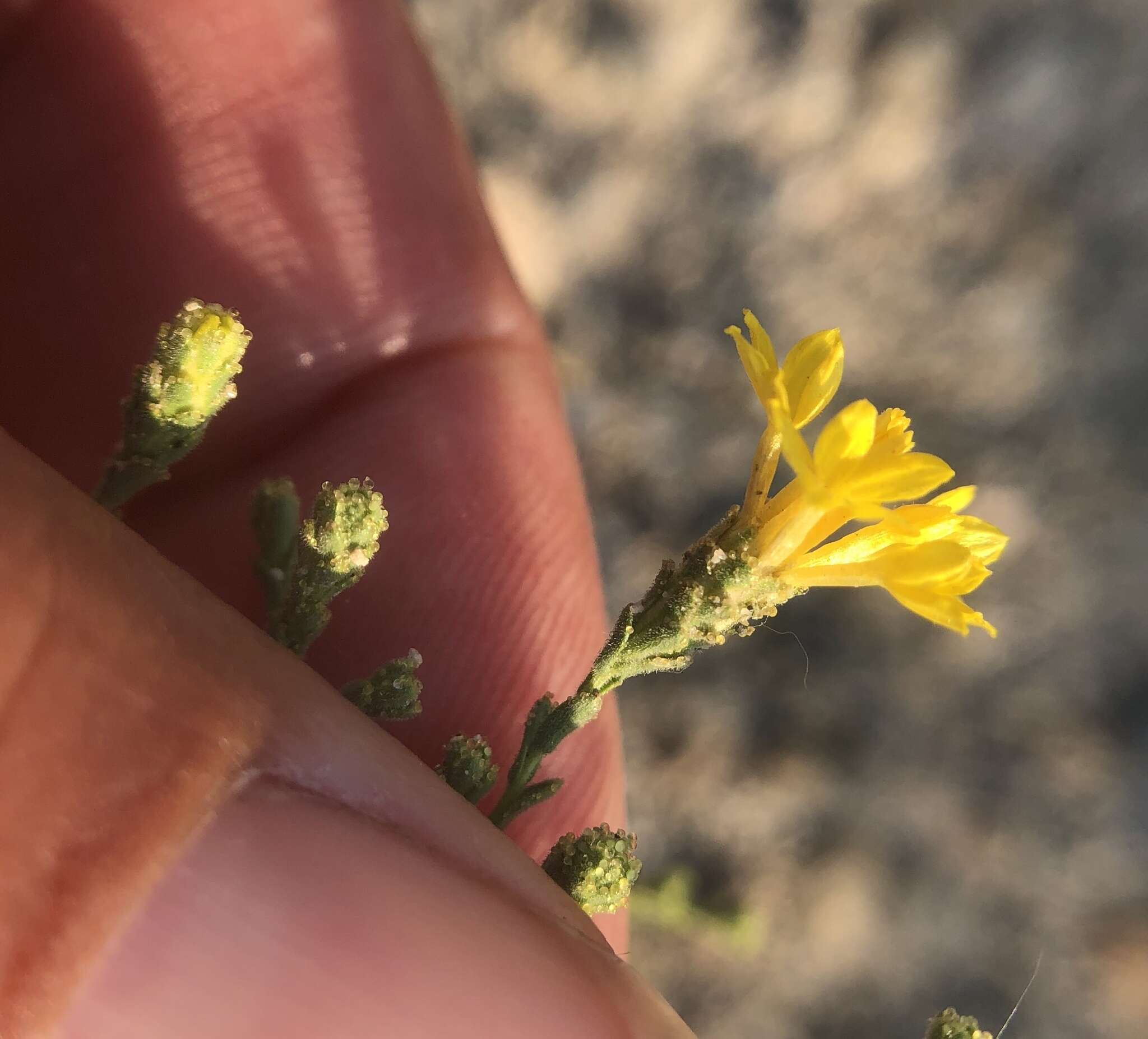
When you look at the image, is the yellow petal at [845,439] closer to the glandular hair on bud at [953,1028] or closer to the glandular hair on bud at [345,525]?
the glandular hair on bud at [345,525]

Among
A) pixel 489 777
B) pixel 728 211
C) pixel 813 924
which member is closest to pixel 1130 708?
pixel 813 924

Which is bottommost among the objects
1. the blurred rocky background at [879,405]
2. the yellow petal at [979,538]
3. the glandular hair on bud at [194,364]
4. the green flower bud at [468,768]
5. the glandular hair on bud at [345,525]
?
the green flower bud at [468,768]

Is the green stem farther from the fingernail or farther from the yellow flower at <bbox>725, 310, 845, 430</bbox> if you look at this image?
the yellow flower at <bbox>725, 310, 845, 430</bbox>

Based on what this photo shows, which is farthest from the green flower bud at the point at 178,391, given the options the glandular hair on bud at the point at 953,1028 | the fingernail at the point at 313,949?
the glandular hair on bud at the point at 953,1028

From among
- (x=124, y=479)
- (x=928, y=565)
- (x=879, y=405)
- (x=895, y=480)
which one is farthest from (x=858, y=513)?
(x=879, y=405)

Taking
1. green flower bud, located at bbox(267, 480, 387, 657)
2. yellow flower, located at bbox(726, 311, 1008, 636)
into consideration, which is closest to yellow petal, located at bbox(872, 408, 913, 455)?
yellow flower, located at bbox(726, 311, 1008, 636)
